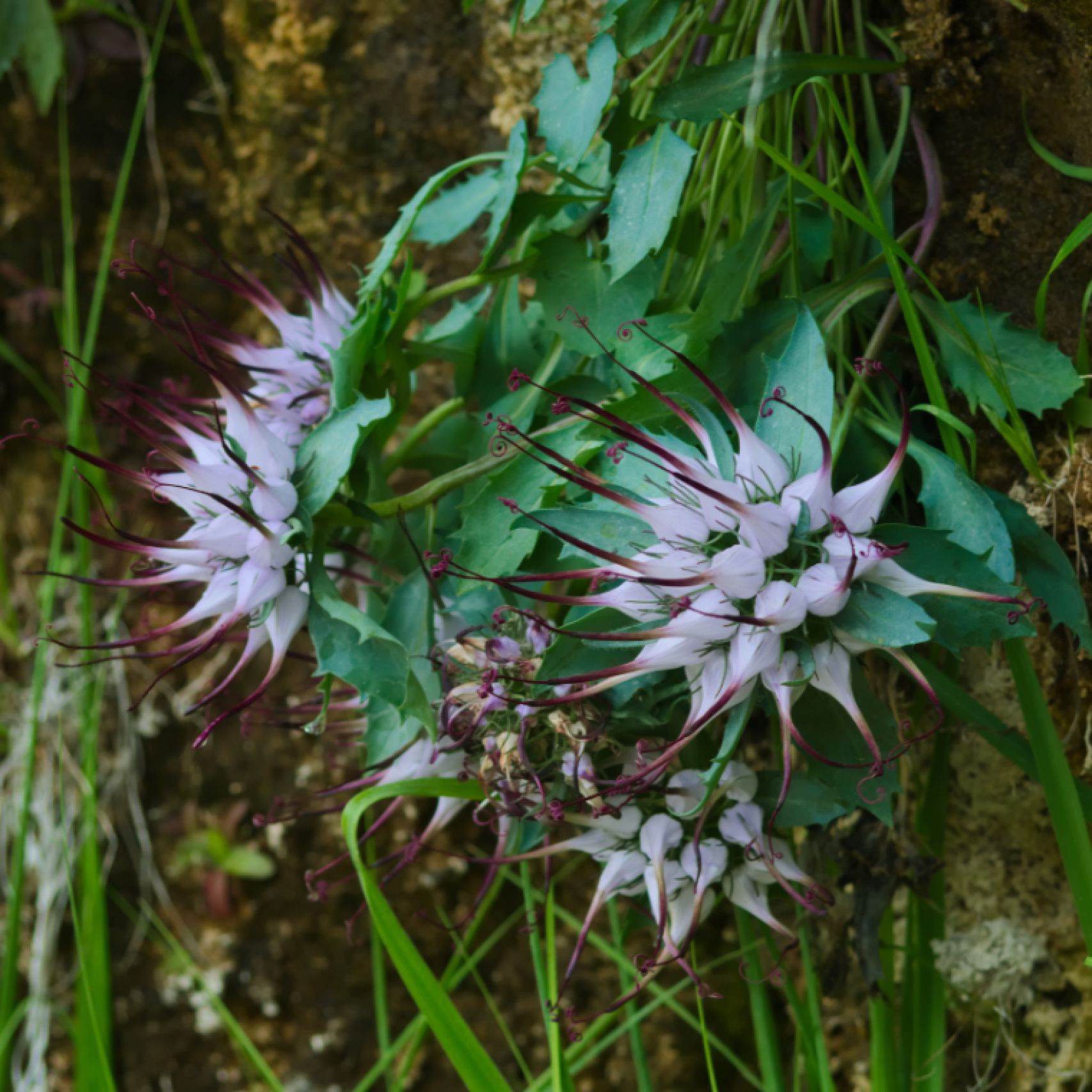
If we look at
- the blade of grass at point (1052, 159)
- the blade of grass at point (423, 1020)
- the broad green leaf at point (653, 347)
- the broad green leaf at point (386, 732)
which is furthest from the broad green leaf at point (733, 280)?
the blade of grass at point (423, 1020)

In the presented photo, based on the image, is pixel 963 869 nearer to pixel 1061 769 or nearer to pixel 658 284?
pixel 1061 769

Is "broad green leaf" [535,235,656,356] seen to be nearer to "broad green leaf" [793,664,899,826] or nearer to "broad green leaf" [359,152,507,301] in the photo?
"broad green leaf" [359,152,507,301]

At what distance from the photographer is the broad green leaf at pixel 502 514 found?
0.46 meters

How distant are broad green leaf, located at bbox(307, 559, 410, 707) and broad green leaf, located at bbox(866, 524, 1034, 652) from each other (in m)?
0.20

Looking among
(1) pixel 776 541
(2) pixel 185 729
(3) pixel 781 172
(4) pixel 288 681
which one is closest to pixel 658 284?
(3) pixel 781 172

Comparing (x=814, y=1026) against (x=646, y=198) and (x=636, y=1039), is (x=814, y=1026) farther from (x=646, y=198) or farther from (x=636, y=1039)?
(x=646, y=198)

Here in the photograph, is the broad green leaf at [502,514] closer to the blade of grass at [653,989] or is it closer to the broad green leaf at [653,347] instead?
the broad green leaf at [653,347]

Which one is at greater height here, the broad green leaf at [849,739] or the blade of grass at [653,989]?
the broad green leaf at [849,739]

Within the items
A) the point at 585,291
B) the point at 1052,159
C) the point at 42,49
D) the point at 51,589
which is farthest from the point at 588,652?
the point at 42,49

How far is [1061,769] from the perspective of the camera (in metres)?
0.43

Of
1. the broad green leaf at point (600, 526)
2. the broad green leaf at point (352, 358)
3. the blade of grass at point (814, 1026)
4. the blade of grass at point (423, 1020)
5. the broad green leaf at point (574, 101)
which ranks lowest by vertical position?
the blade of grass at point (423, 1020)

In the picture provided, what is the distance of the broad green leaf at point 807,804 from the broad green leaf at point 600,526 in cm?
14

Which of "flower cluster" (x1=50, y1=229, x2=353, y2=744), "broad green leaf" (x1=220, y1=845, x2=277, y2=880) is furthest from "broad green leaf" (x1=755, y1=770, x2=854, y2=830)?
"broad green leaf" (x1=220, y1=845, x2=277, y2=880)

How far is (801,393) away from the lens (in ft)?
1.32
